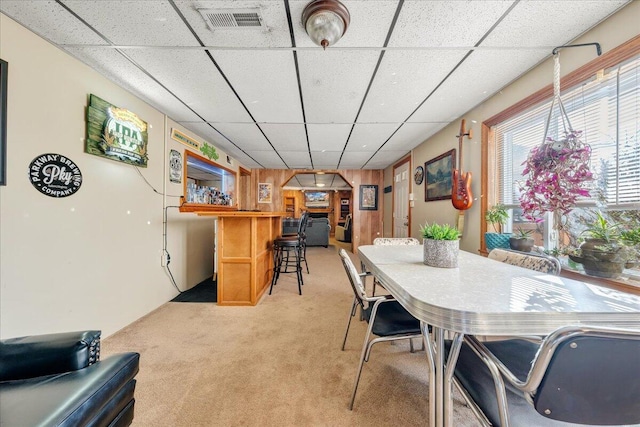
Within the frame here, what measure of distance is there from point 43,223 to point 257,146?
290 cm

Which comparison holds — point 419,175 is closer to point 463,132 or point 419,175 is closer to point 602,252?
point 463,132

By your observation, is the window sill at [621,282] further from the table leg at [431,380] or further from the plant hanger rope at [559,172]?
the table leg at [431,380]

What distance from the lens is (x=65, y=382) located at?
33.3 inches

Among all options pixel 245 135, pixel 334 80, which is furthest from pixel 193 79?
pixel 245 135

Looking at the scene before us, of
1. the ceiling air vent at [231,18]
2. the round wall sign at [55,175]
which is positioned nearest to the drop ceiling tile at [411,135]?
the ceiling air vent at [231,18]

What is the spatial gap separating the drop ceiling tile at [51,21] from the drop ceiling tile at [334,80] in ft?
4.68

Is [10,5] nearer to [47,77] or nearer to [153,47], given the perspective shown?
[47,77]

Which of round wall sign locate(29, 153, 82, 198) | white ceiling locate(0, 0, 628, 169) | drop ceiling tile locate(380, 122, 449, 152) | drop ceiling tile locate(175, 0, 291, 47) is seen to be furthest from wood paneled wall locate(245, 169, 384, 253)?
drop ceiling tile locate(175, 0, 291, 47)

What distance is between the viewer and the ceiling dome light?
1.23m

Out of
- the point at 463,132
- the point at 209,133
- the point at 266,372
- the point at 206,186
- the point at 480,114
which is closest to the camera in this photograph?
the point at 266,372

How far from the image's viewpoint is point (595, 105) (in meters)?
1.46

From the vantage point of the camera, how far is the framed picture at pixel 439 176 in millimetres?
3014

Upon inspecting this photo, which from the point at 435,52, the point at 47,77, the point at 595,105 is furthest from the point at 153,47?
the point at 595,105

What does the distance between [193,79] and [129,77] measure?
566 mm
